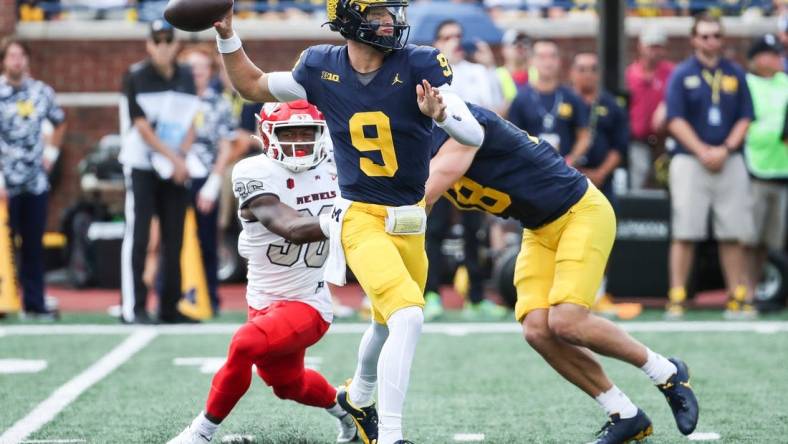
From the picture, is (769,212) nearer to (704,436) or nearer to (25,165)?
(704,436)

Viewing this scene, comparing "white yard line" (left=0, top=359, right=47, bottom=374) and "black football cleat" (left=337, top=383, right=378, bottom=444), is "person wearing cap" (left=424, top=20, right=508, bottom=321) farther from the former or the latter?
"black football cleat" (left=337, top=383, right=378, bottom=444)

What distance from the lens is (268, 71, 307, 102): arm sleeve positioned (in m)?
5.30

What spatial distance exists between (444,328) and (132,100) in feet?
8.93

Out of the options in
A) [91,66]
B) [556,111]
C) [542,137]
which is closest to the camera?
[542,137]

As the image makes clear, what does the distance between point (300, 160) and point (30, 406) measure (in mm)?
2052

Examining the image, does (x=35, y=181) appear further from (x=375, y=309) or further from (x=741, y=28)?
(x=741, y=28)

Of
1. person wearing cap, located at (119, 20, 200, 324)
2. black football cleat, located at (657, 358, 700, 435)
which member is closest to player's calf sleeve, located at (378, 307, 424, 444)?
black football cleat, located at (657, 358, 700, 435)

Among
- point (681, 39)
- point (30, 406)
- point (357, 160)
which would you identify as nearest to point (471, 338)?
point (30, 406)

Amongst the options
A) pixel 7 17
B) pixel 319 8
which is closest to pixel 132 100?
pixel 7 17

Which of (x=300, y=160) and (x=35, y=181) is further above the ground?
(x=300, y=160)

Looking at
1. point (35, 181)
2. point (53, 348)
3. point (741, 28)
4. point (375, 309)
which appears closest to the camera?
point (375, 309)

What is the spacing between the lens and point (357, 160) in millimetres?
5199

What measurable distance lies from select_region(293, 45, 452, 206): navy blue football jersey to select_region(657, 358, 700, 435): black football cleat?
1.30 m

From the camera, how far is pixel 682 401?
5496mm
